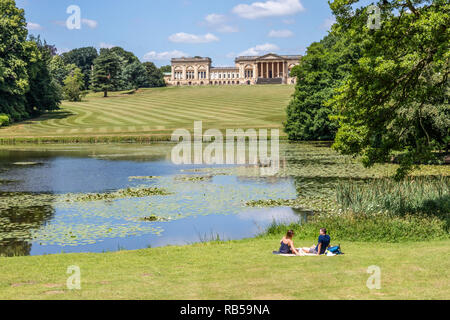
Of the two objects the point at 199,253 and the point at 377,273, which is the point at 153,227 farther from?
the point at 377,273

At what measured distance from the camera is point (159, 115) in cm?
10294

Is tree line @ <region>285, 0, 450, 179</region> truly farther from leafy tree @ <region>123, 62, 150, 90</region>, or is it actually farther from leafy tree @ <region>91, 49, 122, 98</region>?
leafy tree @ <region>123, 62, 150, 90</region>

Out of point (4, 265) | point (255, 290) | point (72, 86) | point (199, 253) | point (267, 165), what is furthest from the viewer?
point (72, 86)

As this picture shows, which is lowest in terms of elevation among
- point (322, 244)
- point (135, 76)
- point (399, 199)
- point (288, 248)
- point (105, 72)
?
point (288, 248)

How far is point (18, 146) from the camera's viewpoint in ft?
215

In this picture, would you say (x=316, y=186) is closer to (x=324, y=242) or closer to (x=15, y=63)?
(x=324, y=242)

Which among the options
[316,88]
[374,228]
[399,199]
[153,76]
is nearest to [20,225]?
[374,228]

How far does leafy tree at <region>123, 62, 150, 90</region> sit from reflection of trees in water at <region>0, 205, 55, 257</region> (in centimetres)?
15923

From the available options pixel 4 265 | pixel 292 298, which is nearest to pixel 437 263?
pixel 292 298

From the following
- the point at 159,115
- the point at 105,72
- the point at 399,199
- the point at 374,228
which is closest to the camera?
the point at 374,228

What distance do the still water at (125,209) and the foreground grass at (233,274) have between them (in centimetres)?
332

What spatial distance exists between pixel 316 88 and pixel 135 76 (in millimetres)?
130920

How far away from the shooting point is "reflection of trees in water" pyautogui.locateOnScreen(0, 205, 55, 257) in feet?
58.7

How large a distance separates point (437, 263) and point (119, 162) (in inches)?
1427
